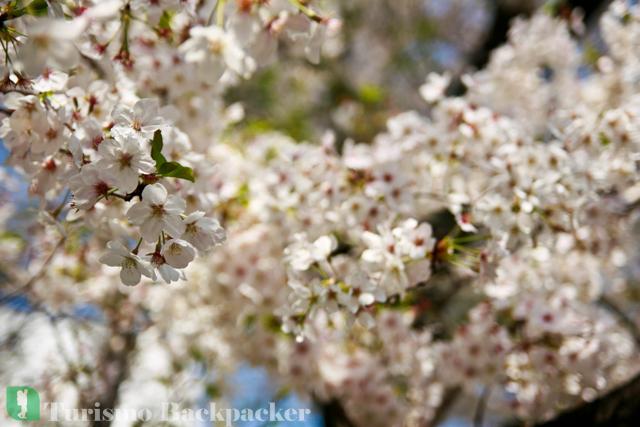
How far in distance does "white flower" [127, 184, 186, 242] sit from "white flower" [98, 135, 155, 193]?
0.13 ft

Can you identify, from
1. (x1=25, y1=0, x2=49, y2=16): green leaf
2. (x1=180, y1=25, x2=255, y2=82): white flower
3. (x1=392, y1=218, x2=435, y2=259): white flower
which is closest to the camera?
(x1=25, y1=0, x2=49, y2=16): green leaf

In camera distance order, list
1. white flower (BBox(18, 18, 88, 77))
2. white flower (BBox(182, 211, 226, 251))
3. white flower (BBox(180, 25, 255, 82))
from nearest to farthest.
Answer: white flower (BBox(18, 18, 88, 77)), white flower (BBox(182, 211, 226, 251)), white flower (BBox(180, 25, 255, 82))

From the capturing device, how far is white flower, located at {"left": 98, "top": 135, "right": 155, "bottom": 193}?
1020 millimetres

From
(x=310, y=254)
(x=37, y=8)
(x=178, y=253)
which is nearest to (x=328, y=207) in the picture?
(x=310, y=254)

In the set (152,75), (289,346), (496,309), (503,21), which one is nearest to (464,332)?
(496,309)

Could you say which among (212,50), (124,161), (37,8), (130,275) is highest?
(212,50)

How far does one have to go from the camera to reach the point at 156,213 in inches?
41.3

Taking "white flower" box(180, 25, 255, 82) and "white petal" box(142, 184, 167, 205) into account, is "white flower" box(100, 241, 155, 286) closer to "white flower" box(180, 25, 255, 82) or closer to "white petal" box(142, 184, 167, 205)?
"white petal" box(142, 184, 167, 205)

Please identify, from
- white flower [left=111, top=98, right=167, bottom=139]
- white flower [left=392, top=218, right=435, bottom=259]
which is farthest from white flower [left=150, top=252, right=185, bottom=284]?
white flower [left=392, top=218, right=435, bottom=259]

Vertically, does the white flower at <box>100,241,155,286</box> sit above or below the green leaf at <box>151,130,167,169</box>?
below

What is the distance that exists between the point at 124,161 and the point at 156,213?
127 millimetres

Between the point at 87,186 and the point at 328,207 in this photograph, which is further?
the point at 328,207

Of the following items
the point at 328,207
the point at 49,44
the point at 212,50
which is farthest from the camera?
the point at 328,207

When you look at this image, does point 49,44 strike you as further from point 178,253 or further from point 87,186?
point 178,253
